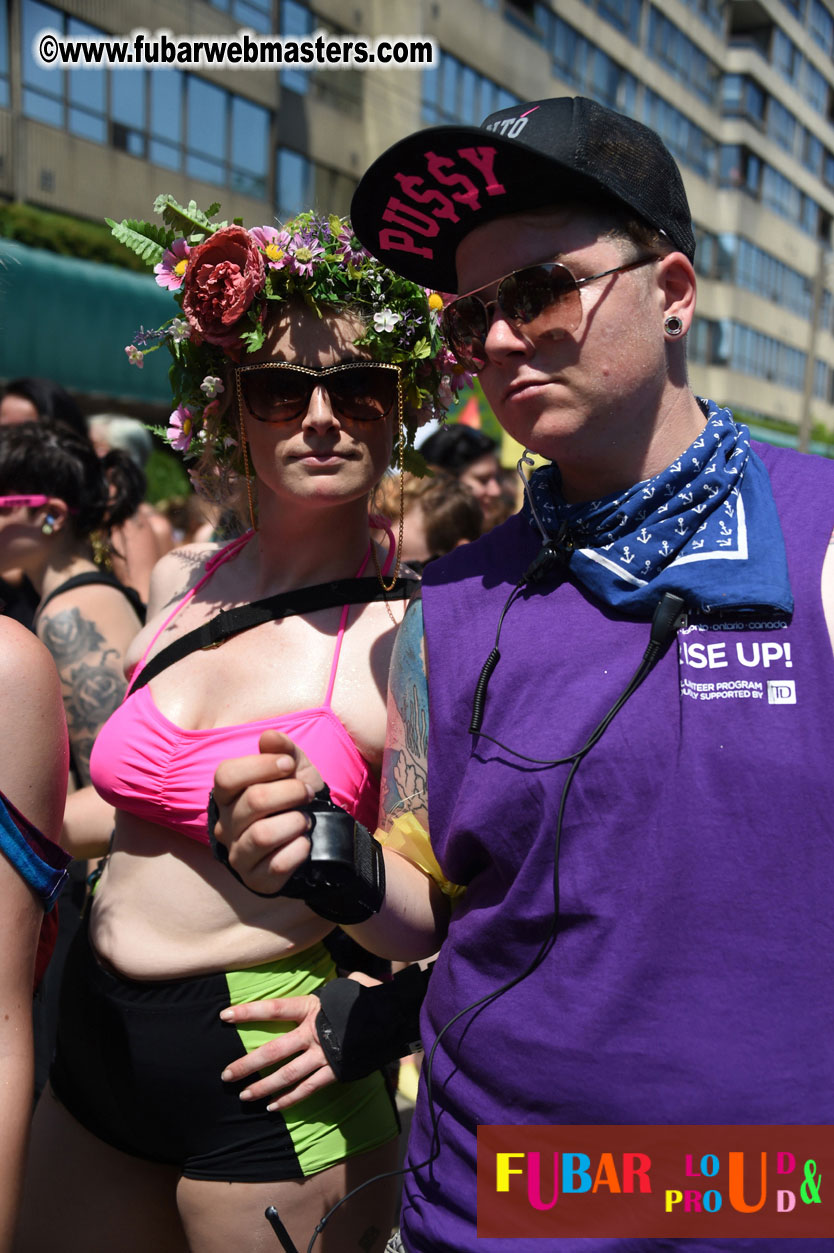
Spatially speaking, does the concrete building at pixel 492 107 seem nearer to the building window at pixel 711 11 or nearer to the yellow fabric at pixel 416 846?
the building window at pixel 711 11

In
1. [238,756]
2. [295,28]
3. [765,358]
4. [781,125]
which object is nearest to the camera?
[238,756]

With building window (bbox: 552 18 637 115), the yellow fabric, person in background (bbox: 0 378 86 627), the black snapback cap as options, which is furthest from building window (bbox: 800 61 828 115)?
the yellow fabric

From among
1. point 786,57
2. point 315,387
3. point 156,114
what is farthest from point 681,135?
point 315,387

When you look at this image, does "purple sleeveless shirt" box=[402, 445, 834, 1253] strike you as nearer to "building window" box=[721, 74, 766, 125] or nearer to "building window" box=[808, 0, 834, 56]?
"building window" box=[721, 74, 766, 125]

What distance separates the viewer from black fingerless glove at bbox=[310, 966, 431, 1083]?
6.07 feet

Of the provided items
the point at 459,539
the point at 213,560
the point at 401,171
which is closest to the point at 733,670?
the point at 401,171

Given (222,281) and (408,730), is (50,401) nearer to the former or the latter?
(222,281)

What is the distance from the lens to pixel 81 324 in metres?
14.2

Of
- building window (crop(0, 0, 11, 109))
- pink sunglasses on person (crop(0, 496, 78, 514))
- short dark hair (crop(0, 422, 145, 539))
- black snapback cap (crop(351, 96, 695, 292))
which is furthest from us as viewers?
building window (crop(0, 0, 11, 109))

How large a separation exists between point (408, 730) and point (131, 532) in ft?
12.0

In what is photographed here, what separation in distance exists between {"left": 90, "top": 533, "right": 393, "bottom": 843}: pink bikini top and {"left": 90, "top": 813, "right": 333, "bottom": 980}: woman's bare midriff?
7 centimetres

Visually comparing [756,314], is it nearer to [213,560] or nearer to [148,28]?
[148,28]

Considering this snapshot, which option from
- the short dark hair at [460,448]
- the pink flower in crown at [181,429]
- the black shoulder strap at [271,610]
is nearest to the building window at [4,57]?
the short dark hair at [460,448]

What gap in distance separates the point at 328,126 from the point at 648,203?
23.5m
